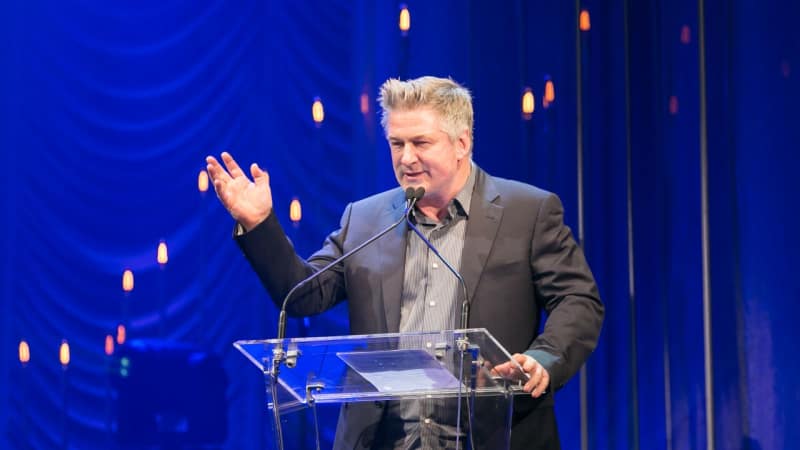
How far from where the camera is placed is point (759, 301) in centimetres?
313

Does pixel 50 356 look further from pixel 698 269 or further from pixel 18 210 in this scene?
pixel 698 269

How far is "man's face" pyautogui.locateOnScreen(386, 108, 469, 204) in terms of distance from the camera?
2572 mm

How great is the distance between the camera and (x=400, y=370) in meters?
1.98

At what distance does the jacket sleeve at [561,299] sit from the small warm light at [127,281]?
5.99 ft

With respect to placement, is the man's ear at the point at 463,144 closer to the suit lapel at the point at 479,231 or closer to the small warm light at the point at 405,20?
the suit lapel at the point at 479,231

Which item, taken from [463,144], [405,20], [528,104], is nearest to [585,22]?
[528,104]

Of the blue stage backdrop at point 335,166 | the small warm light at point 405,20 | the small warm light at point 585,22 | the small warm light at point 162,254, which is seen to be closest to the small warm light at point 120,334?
the blue stage backdrop at point 335,166

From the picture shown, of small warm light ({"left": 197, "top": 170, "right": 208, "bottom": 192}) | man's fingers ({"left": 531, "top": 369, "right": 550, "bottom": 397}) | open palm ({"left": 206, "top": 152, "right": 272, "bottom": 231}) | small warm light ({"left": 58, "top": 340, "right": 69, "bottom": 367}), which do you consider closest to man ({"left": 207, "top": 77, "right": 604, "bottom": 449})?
open palm ({"left": 206, "top": 152, "right": 272, "bottom": 231})

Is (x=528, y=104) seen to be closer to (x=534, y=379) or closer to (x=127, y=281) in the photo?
(x=127, y=281)

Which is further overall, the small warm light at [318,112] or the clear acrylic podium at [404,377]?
the small warm light at [318,112]

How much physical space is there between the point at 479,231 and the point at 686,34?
1.31m

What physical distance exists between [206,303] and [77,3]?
4.02ft

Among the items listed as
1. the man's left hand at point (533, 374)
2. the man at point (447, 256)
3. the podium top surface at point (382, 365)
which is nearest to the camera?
the podium top surface at point (382, 365)

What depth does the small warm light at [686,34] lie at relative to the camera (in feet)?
11.1
